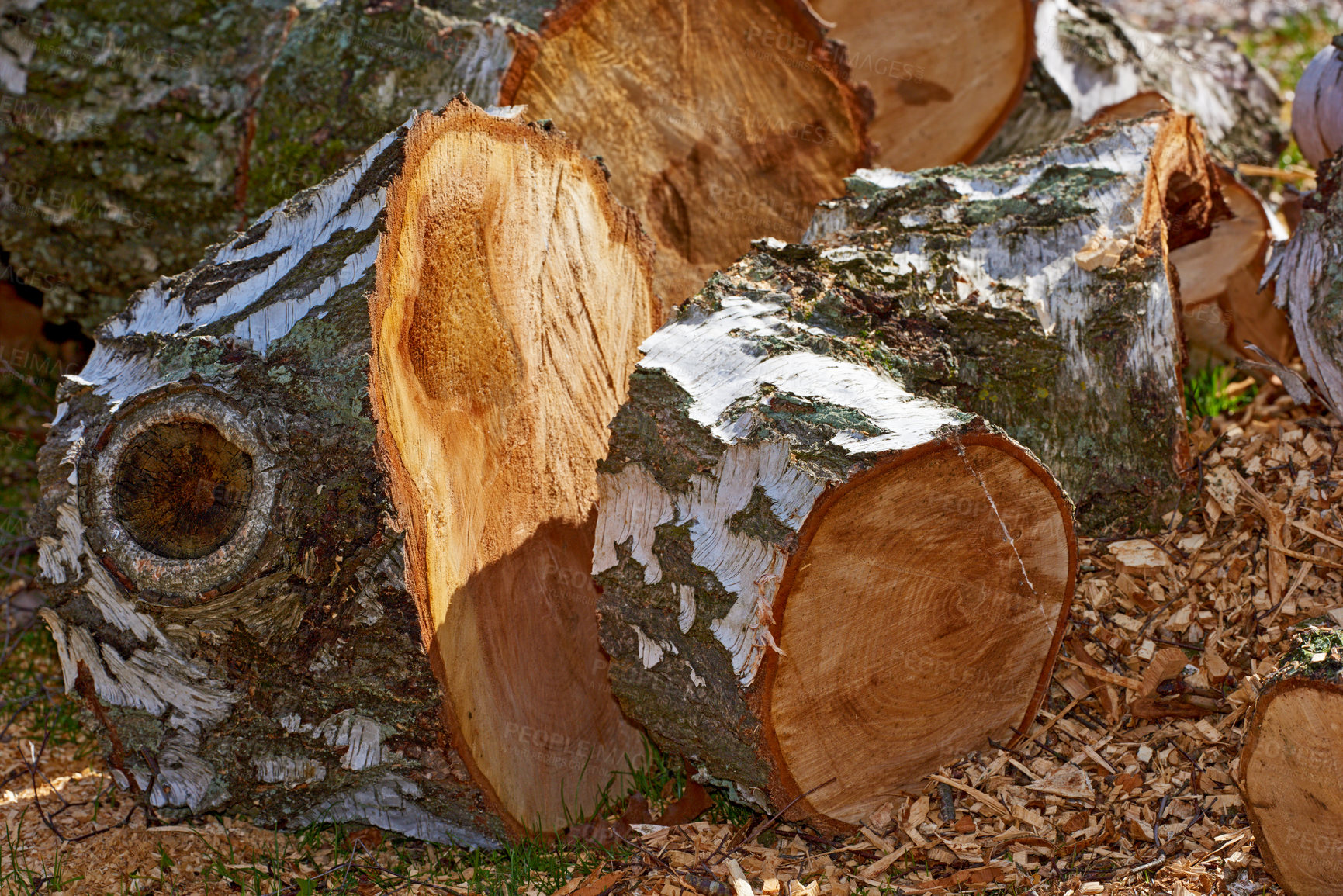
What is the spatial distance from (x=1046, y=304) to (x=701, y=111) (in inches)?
52.9

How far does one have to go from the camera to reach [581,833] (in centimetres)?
243

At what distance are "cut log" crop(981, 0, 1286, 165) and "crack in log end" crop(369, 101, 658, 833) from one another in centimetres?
201

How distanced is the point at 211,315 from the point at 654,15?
1707 millimetres

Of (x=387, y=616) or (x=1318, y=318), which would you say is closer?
(x=387, y=616)

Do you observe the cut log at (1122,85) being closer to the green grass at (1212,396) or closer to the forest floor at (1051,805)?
the green grass at (1212,396)

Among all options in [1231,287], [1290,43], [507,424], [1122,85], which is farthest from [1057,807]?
[1290,43]

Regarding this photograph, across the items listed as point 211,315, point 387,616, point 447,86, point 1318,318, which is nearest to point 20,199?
point 447,86

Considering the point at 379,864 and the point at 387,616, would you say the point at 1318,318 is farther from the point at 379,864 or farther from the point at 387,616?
the point at 379,864

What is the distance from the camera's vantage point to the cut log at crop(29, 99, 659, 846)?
2.02 metres

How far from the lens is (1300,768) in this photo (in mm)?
1835

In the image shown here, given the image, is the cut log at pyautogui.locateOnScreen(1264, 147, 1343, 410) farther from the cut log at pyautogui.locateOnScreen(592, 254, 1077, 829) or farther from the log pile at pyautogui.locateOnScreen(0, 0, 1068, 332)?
the log pile at pyautogui.locateOnScreen(0, 0, 1068, 332)

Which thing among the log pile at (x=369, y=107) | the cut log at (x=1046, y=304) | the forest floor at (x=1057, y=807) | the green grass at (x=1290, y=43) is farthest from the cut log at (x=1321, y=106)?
the green grass at (x=1290, y=43)

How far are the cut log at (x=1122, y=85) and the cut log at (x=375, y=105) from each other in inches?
32.8

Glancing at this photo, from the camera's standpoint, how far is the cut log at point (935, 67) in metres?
3.77
